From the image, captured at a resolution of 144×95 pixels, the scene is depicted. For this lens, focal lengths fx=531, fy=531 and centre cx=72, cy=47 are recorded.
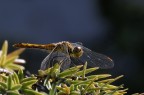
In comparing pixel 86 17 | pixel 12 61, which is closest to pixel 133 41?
pixel 86 17

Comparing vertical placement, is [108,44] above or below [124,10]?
below

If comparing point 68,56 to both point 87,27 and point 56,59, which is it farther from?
point 87,27

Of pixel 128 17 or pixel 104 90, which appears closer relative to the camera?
pixel 104 90

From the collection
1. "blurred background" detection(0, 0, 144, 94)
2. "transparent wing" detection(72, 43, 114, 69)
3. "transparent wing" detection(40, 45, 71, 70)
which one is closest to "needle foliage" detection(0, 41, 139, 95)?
"transparent wing" detection(40, 45, 71, 70)

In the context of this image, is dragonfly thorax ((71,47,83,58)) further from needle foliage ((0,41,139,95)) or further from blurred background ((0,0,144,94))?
blurred background ((0,0,144,94))

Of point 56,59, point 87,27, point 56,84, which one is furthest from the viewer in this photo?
point 87,27

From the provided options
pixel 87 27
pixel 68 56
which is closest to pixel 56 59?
pixel 68 56

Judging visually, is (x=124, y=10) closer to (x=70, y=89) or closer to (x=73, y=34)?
(x=73, y=34)
